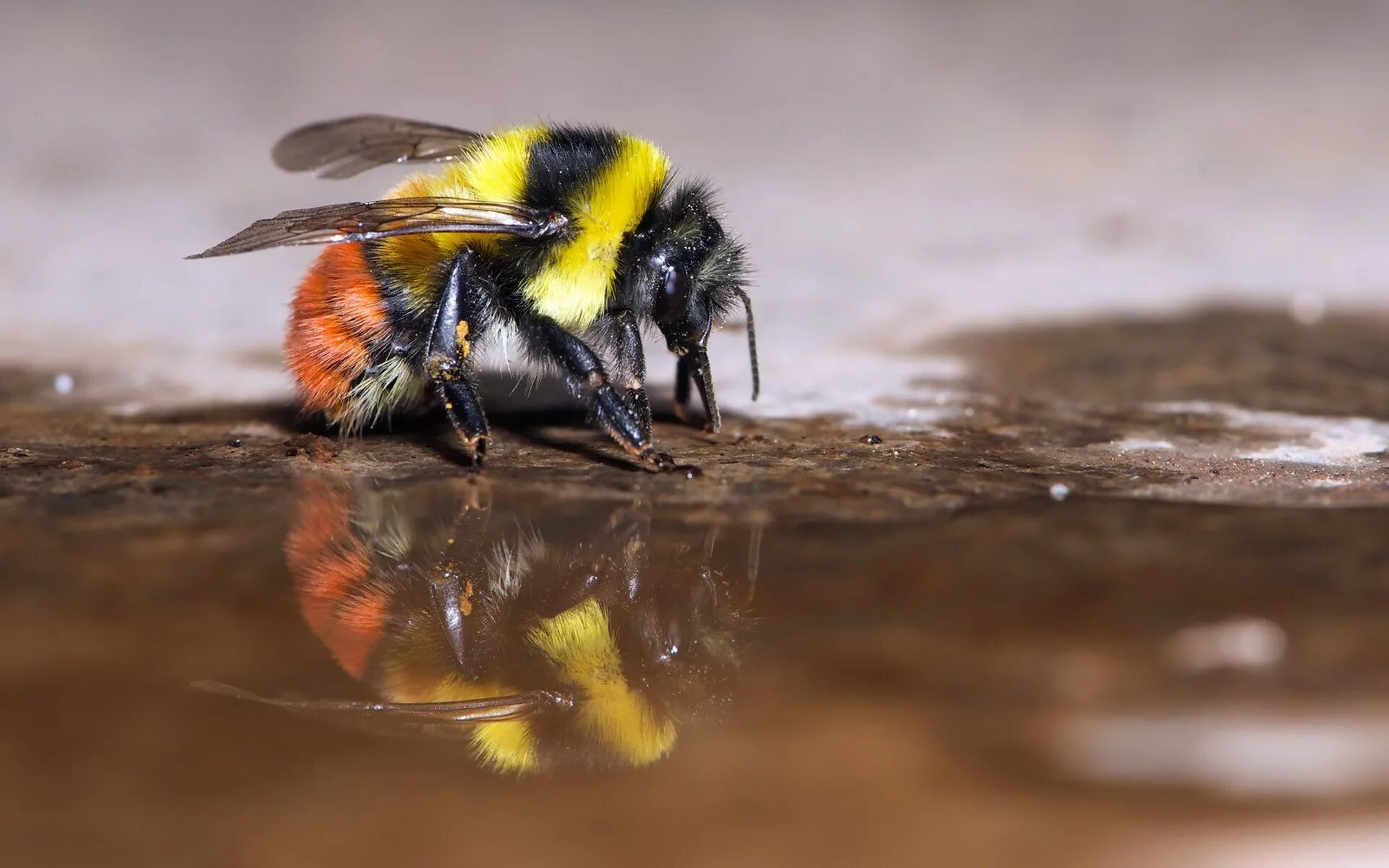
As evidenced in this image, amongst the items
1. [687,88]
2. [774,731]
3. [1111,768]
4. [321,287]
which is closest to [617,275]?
[321,287]

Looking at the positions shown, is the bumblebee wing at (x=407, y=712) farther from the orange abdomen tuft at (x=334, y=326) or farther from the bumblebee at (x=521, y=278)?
the orange abdomen tuft at (x=334, y=326)

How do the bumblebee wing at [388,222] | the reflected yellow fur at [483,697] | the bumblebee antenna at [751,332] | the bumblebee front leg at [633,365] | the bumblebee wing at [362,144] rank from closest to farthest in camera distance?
1. the reflected yellow fur at [483,697]
2. the bumblebee wing at [388,222]
3. the bumblebee front leg at [633,365]
4. the bumblebee antenna at [751,332]
5. the bumblebee wing at [362,144]

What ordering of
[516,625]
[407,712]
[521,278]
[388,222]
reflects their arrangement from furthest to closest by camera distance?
[521,278]
[388,222]
[516,625]
[407,712]

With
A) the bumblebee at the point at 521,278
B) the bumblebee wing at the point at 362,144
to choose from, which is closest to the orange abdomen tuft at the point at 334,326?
the bumblebee at the point at 521,278

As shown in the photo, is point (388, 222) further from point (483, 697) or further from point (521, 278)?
point (483, 697)

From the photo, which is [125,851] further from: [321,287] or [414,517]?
[321,287]

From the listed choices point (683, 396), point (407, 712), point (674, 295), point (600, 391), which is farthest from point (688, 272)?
point (407, 712)
